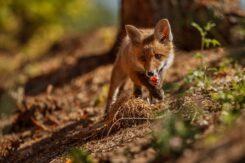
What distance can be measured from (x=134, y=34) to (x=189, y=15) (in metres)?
2.96

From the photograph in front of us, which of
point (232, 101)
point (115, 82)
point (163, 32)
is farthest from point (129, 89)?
point (232, 101)

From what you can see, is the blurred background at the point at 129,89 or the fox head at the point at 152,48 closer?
the blurred background at the point at 129,89

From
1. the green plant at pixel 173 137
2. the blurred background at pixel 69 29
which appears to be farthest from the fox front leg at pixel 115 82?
the green plant at pixel 173 137

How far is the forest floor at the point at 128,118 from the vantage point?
491 centimetres

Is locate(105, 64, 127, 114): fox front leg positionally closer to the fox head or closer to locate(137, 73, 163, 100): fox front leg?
the fox head

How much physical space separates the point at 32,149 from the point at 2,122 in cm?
238

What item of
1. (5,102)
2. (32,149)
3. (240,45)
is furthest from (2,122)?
(240,45)

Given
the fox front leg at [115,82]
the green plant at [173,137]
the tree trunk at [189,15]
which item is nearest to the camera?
the green plant at [173,137]

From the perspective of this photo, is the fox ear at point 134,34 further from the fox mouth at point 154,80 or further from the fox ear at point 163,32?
the fox mouth at point 154,80

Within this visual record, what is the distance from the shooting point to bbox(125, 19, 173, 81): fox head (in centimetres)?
831

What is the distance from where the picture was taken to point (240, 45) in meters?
10.7

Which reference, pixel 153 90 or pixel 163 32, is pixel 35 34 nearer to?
pixel 163 32

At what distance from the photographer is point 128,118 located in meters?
6.80

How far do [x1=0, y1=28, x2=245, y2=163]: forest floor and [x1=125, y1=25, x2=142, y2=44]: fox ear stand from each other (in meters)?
0.74
